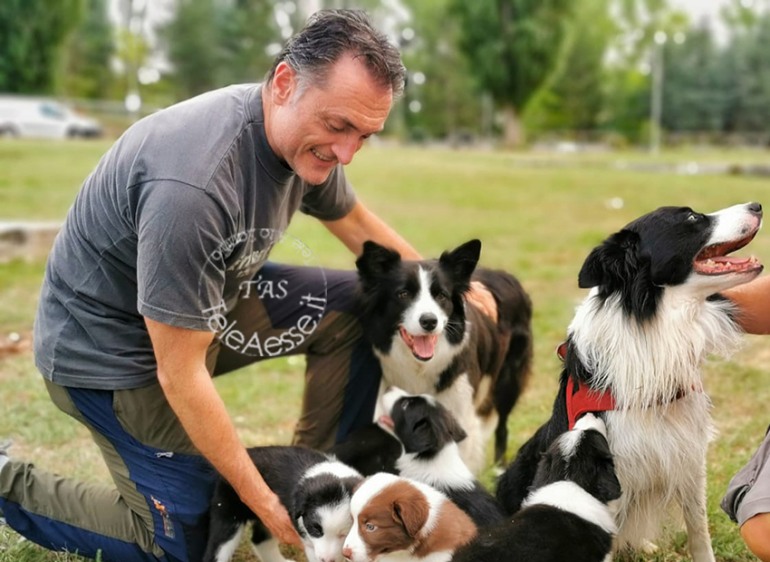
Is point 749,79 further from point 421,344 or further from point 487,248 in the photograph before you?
Result: point 421,344

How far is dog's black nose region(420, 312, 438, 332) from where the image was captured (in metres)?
3.91

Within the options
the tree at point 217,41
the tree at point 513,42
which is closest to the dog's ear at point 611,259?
the tree at point 513,42

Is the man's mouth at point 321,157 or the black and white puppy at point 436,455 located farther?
the black and white puppy at point 436,455

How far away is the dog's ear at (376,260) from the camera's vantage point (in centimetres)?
400

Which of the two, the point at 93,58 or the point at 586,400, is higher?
the point at 93,58

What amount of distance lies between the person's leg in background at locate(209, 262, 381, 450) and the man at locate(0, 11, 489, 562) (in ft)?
0.18

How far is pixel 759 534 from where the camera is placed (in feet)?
8.93

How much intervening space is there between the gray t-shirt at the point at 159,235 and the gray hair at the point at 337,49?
13.5 inches

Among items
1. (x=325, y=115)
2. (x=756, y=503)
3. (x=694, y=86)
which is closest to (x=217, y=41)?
(x=694, y=86)

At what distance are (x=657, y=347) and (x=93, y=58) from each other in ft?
182

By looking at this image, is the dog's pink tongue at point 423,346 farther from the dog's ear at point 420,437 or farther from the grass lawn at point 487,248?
the grass lawn at point 487,248

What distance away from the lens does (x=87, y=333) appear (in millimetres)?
3242

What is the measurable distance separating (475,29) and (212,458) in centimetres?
3974

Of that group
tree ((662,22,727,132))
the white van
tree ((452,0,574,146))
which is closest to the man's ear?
the white van
